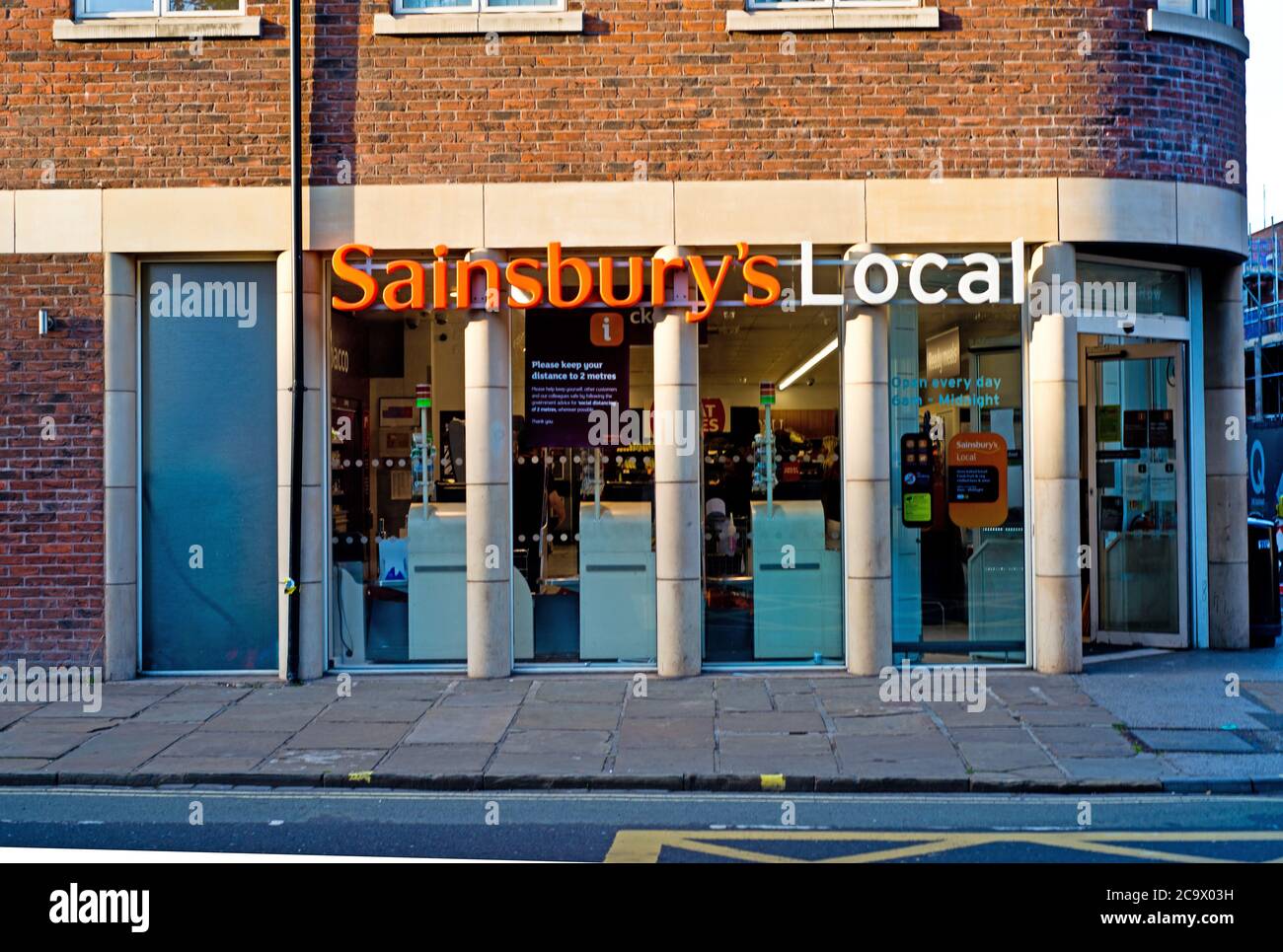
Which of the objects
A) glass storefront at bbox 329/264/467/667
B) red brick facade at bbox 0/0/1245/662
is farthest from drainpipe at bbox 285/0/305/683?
glass storefront at bbox 329/264/467/667

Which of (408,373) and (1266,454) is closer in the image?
(408,373)

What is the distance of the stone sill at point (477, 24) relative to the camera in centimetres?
1139

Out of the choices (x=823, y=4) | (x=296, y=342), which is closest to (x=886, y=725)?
(x=296, y=342)

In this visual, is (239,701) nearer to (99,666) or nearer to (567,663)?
(99,666)

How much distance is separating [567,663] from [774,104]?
5.45 metres

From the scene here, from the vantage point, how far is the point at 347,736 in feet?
30.7

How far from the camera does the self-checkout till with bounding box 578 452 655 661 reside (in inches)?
469

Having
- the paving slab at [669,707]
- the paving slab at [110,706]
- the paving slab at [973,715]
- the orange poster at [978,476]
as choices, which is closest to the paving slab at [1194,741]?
the paving slab at [973,715]

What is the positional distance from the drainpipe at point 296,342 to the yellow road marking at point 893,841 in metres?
5.29

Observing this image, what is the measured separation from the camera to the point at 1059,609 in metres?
11.4

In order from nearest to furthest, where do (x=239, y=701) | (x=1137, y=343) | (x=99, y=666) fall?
(x=239, y=701), (x=99, y=666), (x=1137, y=343)

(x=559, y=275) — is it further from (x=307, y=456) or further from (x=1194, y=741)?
(x=1194, y=741)

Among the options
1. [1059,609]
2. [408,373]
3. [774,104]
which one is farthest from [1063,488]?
[408,373]
